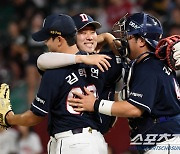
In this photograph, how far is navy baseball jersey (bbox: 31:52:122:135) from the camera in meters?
5.19

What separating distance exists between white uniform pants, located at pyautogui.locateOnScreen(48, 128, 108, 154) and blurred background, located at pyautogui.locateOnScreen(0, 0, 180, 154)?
8.53ft

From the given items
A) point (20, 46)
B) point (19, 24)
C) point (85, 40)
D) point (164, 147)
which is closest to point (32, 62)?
point (20, 46)

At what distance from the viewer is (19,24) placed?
444 inches

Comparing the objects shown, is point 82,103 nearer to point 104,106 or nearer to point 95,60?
point 104,106

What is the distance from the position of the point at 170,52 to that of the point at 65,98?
100 cm

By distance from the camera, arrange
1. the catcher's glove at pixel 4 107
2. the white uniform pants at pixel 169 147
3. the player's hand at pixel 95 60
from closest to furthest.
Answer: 1. the player's hand at pixel 95 60
2. the white uniform pants at pixel 169 147
3. the catcher's glove at pixel 4 107

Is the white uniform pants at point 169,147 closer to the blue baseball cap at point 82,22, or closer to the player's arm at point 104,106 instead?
the player's arm at point 104,106

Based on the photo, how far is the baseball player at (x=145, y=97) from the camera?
17.0 feet

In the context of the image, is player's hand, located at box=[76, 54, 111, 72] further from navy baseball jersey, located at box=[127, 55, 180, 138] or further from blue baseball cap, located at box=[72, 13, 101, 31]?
blue baseball cap, located at box=[72, 13, 101, 31]

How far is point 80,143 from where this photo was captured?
5207 millimetres

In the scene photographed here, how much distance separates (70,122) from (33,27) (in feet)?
18.4

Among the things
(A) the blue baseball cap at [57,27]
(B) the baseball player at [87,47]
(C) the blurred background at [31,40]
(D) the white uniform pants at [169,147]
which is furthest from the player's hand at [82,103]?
(C) the blurred background at [31,40]

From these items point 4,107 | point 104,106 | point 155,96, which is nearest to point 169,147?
point 155,96

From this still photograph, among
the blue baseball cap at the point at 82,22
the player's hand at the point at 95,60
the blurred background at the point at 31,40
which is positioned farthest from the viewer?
the blurred background at the point at 31,40
